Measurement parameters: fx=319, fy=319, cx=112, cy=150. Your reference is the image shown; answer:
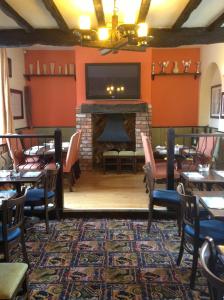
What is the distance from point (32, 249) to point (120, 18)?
3.35m

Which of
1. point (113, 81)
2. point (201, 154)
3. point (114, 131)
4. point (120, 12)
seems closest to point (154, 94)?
point (113, 81)

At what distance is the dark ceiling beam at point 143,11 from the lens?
11.8 feet

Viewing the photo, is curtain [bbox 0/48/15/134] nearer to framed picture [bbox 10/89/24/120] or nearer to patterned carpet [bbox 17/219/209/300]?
framed picture [bbox 10/89/24/120]

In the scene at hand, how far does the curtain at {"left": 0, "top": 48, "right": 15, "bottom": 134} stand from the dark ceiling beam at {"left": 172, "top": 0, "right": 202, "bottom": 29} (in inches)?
146

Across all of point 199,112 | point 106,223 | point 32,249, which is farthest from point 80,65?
point 32,249

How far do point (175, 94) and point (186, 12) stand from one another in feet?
15.1

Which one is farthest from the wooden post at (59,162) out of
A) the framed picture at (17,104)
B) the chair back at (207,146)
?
the framed picture at (17,104)

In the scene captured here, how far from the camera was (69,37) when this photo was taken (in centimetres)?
475

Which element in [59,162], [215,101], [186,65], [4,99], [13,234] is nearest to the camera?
[13,234]

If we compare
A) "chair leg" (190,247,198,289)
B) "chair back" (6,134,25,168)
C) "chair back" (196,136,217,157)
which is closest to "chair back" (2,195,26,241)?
"chair leg" (190,247,198,289)

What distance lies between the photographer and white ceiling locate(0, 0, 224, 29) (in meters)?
3.70

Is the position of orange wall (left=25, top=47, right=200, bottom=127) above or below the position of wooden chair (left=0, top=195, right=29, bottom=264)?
above

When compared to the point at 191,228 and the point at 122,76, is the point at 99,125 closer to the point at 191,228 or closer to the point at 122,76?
the point at 122,76

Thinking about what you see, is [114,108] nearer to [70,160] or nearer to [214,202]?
[70,160]
